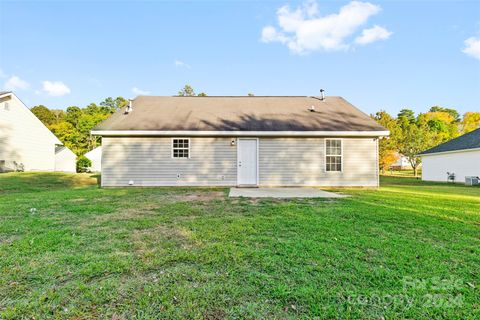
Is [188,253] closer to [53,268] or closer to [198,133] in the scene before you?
[53,268]

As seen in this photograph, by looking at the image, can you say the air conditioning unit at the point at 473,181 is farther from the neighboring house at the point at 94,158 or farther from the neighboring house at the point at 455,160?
the neighboring house at the point at 94,158

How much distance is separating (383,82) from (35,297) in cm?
2333

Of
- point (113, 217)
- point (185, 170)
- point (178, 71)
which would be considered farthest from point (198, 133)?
point (178, 71)

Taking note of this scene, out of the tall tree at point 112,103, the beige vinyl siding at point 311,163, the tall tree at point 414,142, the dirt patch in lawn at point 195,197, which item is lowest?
the dirt patch in lawn at point 195,197

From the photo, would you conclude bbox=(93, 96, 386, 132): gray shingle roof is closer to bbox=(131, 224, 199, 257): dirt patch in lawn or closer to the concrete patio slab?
the concrete patio slab

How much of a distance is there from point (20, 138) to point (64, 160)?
6.78 meters

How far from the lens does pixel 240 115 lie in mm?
11398

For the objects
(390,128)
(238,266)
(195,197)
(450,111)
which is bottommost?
(238,266)

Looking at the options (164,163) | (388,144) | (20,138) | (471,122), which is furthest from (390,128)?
(20,138)

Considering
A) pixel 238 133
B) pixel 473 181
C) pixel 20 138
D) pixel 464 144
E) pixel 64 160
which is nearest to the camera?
pixel 238 133

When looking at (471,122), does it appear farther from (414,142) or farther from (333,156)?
(333,156)

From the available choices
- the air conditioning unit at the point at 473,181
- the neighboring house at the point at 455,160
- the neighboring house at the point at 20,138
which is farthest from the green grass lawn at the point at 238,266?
the neighboring house at the point at 20,138

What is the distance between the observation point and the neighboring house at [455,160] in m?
14.7

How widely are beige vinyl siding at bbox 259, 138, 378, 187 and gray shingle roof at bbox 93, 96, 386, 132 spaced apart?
64 cm
